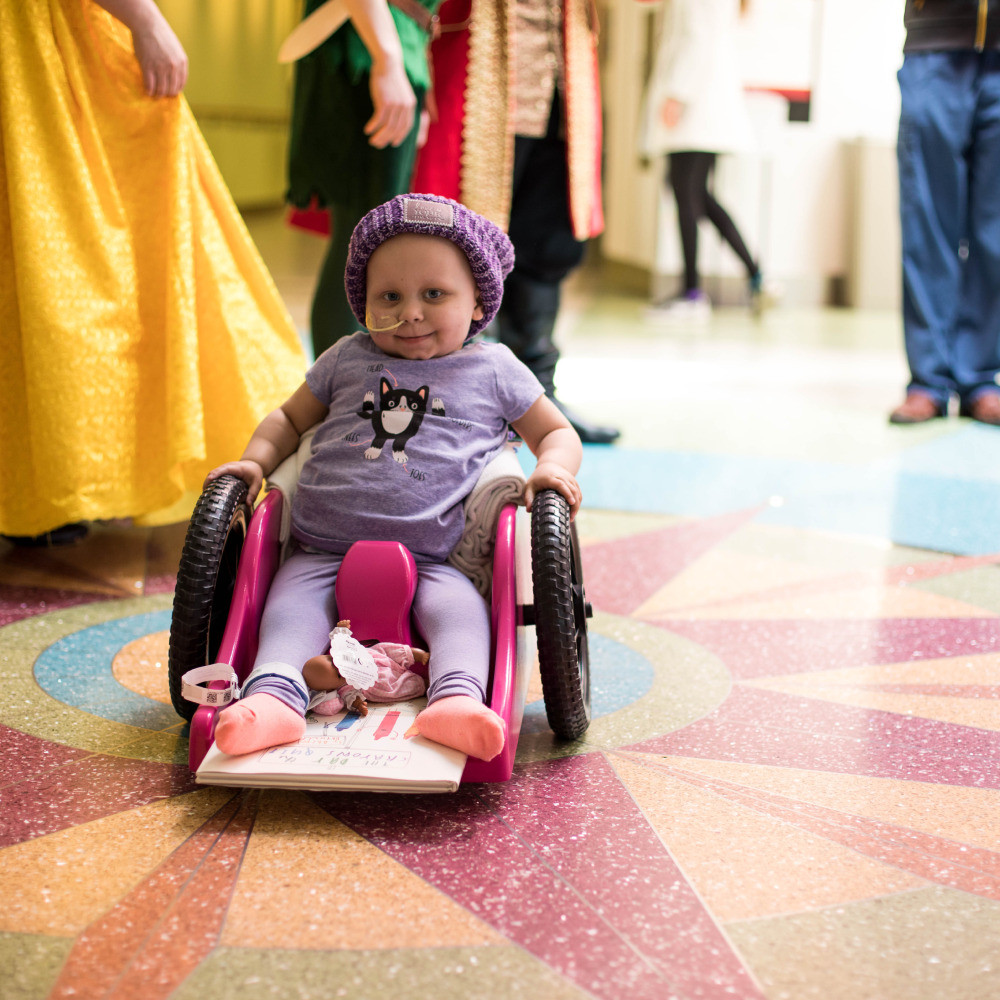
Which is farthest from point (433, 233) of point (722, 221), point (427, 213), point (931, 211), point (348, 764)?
point (722, 221)

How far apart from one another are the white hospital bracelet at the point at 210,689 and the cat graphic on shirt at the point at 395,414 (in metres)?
0.35

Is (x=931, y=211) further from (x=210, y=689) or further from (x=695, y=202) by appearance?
(x=210, y=689)

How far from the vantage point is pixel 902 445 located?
327 centimetres

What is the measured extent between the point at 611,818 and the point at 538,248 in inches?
70.4

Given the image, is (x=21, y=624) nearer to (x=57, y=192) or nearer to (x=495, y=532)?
(x=57, y=192)

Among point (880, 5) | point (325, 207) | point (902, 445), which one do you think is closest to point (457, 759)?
point (325, 207)

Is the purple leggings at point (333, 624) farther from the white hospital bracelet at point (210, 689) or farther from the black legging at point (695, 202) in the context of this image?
the black legging at point (695, 202)

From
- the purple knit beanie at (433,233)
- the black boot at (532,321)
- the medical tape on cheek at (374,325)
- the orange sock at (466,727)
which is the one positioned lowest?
the orange sock at (466,727)

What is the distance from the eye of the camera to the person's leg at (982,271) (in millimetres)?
3371

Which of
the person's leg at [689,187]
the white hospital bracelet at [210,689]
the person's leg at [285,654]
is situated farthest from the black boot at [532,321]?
the person's leg at [689,187]

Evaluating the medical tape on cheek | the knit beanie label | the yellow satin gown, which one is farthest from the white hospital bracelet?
the yellow satin gown

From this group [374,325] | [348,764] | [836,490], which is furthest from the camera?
[836,490]

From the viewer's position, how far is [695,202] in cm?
567

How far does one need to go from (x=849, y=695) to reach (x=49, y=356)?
132cm
